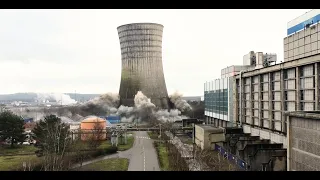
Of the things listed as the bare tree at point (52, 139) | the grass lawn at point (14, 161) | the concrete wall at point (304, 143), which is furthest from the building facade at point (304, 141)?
the grass lawn at point (14, 161)

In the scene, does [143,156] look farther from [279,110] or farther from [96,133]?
[279,110]

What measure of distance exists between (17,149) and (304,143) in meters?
14.1

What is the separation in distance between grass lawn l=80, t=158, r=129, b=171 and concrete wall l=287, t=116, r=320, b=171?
565cm

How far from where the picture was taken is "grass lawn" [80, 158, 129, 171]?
11116mm

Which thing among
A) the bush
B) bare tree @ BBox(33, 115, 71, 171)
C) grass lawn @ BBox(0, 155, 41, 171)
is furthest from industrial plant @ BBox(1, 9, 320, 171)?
grass lawn @ BBox(0, 155, 41, 171)

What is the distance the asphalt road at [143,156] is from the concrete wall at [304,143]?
4.68 metres

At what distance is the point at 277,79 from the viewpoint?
507 inches

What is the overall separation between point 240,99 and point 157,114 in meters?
13.3

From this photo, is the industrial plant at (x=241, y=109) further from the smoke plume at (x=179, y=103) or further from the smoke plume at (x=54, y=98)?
the smoke plume at (x=54, y=98)

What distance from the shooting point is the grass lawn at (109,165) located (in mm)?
11116

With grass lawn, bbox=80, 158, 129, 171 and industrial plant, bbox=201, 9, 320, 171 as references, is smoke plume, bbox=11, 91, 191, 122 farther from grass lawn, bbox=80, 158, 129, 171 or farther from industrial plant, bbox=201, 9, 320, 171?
grass lawn, bbox=80, 158, 129, 171

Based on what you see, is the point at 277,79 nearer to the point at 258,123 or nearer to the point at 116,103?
the point at 258,123

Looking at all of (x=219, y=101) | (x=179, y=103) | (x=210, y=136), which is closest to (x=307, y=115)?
(x=210, y=136)
